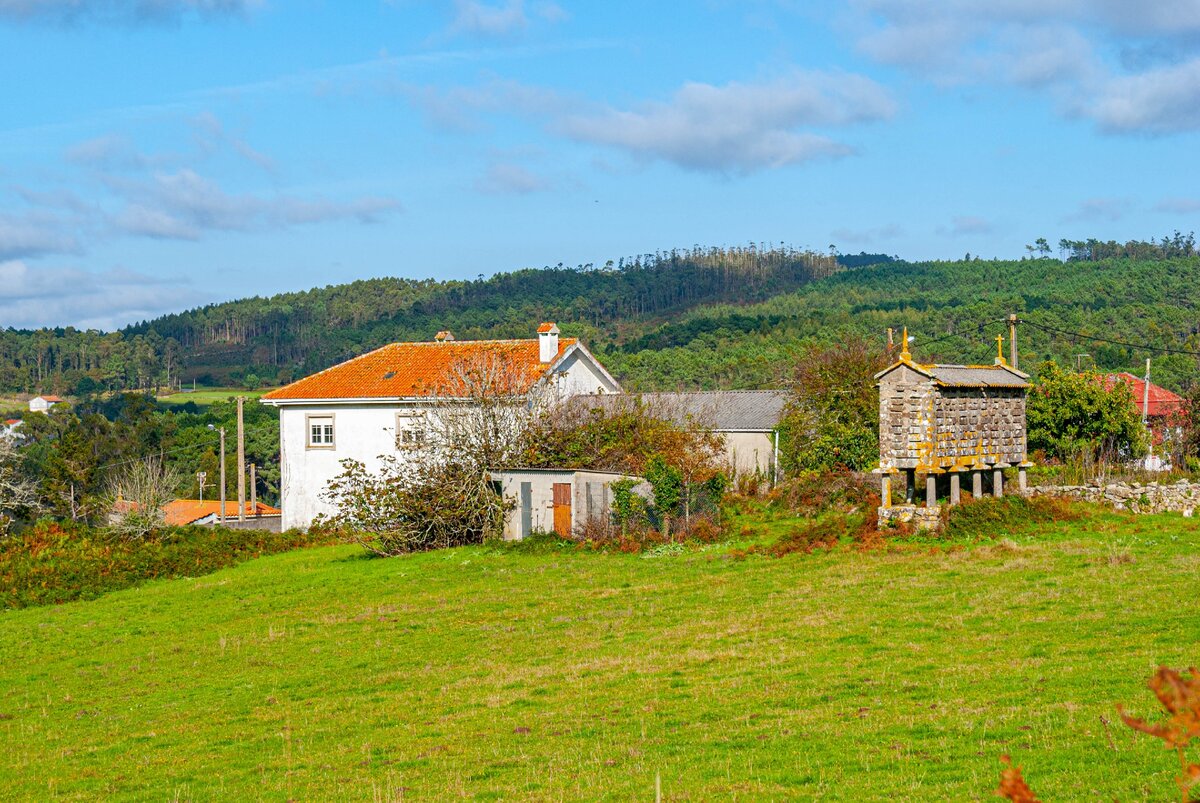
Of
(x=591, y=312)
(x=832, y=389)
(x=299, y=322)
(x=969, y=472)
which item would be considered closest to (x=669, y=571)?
(x=969, y=472)

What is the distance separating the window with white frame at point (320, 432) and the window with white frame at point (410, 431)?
2918 millimetres

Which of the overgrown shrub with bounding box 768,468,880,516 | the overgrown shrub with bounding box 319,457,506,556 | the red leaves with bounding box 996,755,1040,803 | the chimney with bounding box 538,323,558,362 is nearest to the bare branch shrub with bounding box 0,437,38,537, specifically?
the overgrown shrub with bounding box 319,457,506,556

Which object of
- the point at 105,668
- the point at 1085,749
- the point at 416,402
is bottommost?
the point at 105,668

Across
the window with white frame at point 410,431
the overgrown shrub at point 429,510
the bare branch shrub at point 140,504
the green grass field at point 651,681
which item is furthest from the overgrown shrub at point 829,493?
the bare branch shrub at point 140,504

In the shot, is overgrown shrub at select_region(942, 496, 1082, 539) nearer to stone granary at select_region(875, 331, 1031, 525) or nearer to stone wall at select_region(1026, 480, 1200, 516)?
stone granary at select_region(875, 331, 1031, 525)

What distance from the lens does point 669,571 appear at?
90.1 feet

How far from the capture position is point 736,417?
154ft

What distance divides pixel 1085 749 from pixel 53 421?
86665 mm

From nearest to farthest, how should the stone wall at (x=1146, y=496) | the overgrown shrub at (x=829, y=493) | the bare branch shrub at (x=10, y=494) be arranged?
the stone wall at (x=1146, y=496) < the overgrown shrub at (x=829, y=493) < the bare branch shrub at (x=10, y=494)

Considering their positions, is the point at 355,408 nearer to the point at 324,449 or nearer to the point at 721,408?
the point at 324,449

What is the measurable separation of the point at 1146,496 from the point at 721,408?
20.6 metres

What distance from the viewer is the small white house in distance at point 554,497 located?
111ft

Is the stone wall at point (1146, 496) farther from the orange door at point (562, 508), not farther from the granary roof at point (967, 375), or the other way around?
the orange door at point (562, 508)

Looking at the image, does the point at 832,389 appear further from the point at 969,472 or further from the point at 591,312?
the point at 591,312
